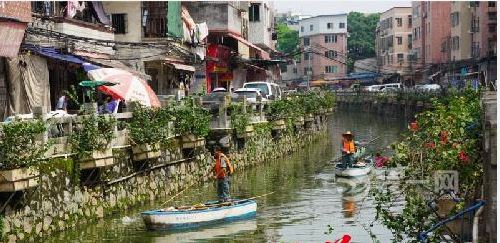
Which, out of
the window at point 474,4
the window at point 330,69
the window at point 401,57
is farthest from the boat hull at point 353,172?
the window at point 330,69

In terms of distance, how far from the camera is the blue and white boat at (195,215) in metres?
19.5

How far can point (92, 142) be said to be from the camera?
19.4 metres

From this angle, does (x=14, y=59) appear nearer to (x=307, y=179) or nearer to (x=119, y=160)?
(x=119, y=160)

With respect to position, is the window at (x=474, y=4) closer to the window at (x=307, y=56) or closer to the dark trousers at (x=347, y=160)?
the dark trousers at (x=347, y=160)

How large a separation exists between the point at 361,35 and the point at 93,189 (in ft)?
352

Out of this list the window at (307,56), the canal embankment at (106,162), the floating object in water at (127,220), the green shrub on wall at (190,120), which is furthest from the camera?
the window at (307,56)

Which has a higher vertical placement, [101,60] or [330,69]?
[330,69]

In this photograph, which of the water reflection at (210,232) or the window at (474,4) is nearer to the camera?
the water reflection at (210,232)

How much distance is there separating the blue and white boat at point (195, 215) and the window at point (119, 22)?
18.9 meters

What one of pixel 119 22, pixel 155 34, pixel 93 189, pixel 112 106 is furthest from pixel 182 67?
pixel 93 189

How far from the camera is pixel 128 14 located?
38656 millimetres

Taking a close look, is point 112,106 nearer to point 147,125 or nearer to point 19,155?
point 147,125

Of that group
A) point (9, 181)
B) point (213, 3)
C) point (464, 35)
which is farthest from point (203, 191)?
point (464, 35)

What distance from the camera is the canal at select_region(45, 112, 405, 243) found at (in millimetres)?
19438
